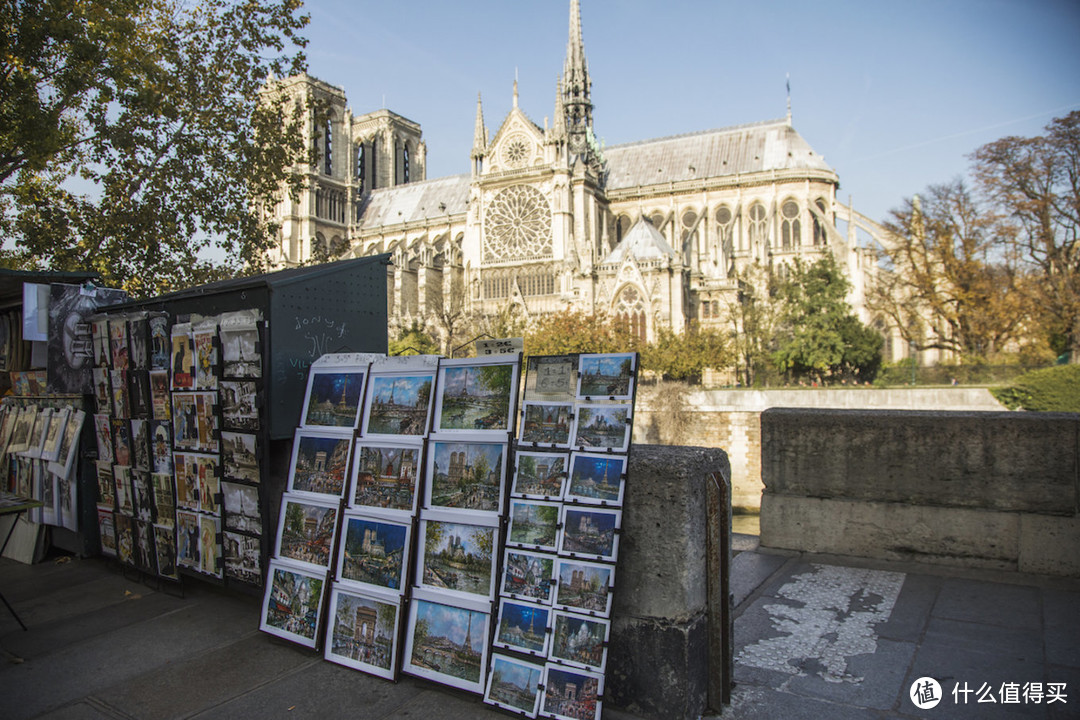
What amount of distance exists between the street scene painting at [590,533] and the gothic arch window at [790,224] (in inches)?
2014

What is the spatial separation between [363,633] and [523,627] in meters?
1.07

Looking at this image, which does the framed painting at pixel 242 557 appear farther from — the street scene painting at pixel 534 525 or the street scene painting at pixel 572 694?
the street scene painting at pixel 572 694

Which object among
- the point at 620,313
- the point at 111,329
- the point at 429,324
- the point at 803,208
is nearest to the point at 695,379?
the point at 620,313

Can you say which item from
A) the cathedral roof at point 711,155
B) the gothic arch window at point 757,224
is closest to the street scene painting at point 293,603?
the gothic arch window at point 757,224

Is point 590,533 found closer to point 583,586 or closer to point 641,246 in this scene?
point 583,586

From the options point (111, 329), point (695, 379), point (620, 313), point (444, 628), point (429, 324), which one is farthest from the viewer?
point (429, 324)

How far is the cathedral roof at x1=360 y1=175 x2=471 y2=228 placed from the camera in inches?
2534

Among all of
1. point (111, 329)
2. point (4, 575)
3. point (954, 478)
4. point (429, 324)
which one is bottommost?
point (4, 575)

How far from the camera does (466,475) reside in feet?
12.3

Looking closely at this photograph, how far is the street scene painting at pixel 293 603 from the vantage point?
13.5 ft

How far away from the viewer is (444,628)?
3.69 meters

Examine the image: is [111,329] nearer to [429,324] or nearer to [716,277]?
[716,277]

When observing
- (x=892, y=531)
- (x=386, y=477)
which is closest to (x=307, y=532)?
(x=386, y=477)

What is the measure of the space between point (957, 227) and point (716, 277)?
501 inches
